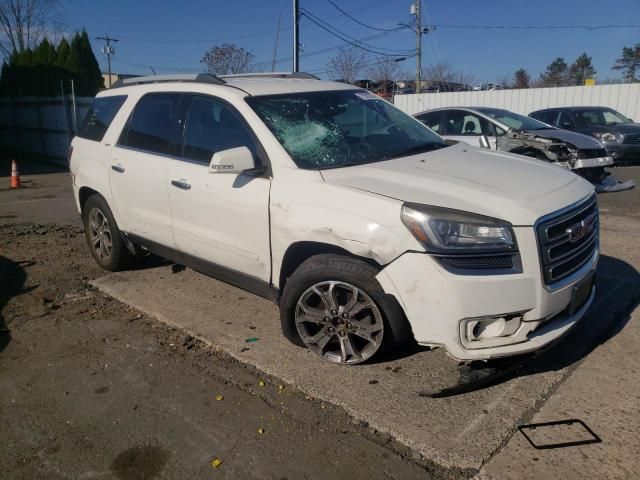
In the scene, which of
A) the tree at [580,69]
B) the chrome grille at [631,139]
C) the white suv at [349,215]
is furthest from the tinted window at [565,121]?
the tree at [580,69]

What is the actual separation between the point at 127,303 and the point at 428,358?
268 cm

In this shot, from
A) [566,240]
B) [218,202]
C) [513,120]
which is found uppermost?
[513,120]

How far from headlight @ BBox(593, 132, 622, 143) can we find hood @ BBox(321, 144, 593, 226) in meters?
11.6

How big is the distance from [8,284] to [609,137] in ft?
45.4

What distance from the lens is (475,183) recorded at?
322 cm

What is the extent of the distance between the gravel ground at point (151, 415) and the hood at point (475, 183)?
1318 millimetres

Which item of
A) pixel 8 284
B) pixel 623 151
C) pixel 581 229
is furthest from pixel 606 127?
pixel 8 284

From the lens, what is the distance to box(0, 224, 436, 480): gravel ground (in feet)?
8.73

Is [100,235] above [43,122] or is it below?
below

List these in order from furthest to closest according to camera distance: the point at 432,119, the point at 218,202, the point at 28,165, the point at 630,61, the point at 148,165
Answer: the point at 630,61
the point at 28,165
the point at 432,119
the point at 148,165
the point at 218,202

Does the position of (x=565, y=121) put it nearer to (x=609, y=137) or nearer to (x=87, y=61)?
(x=609, y=137)

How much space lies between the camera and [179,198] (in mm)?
4242

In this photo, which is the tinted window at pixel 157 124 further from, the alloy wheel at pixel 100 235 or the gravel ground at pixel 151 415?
the gravel ground at pixel 151 415

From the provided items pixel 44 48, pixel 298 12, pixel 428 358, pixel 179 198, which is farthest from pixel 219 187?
pixel 44 48
